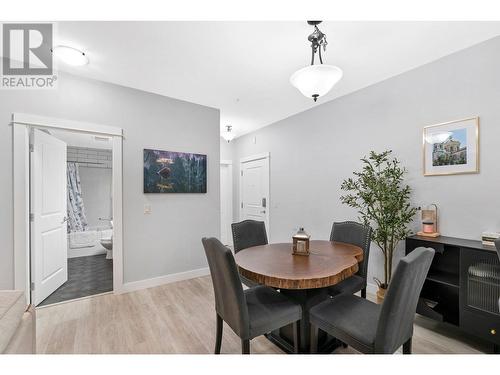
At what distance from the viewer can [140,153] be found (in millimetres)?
2998

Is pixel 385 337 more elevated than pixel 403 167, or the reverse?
pixel 403 167

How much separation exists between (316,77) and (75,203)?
5.52 meters

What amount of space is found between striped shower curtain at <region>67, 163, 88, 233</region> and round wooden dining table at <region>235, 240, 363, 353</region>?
4682 mm

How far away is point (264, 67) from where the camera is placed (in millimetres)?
2408

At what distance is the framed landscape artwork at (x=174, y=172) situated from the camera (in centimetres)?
305

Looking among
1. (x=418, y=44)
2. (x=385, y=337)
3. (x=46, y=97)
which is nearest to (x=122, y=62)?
(x=46, y=97)

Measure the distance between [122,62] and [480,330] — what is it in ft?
12.5

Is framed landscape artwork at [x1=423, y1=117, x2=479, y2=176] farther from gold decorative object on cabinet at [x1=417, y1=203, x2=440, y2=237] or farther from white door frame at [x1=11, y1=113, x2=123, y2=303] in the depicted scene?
white door frame at [x1=11, y1=113, x2=123, y2=303]

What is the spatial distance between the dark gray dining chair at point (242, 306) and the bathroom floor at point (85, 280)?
7.23ft

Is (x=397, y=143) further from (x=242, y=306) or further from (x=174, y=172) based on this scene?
(x=174, y=172)

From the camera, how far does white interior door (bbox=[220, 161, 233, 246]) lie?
5.48m

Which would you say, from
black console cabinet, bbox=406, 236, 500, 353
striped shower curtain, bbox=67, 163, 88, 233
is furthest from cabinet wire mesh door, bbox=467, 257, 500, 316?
striped shower curtain, bbox=67, 163, 88, 233
